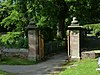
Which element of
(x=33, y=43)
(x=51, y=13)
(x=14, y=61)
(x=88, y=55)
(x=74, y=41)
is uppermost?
(x=51, y=13)

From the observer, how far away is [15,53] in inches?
795

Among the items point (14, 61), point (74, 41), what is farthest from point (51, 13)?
point (14, 61)

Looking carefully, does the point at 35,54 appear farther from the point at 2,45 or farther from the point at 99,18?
the point at 99,18

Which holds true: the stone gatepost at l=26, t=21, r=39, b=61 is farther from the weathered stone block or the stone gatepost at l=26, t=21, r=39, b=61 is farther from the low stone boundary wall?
the weathered stone block

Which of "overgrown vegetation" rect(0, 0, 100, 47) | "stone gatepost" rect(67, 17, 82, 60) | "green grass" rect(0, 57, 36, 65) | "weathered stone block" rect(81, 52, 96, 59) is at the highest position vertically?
"overgrown vegetation" rect(0, 0, 100, 47)

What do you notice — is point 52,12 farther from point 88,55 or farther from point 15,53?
point 88,55

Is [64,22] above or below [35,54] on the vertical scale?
above

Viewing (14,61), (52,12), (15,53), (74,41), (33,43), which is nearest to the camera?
(14,61)

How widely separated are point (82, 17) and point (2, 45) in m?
9.62

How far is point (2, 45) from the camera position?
20844 millimetres

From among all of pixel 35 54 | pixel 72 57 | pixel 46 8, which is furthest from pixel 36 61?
pixel 46 8

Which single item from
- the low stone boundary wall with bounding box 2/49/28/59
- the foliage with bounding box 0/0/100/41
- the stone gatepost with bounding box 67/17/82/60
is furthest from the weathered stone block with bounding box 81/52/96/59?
the foliage with bounding box 0/0/100/41

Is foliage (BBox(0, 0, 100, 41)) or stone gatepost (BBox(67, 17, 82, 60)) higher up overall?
foliage (BBox(0, 0, 100, 41))

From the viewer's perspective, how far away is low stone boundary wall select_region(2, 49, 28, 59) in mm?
19797
